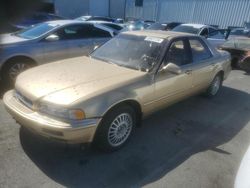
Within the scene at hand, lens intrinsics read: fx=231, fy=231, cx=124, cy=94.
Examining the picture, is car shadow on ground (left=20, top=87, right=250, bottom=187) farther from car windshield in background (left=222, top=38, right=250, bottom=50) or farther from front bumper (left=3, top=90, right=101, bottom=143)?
car windshield in background (left=222, top=38, right=250, bottom=50)

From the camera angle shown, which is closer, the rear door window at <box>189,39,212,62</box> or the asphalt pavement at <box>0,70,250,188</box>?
the asphalt pavement at <box>0,70,250,188</box>

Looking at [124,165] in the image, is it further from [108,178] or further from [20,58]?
[20,58]

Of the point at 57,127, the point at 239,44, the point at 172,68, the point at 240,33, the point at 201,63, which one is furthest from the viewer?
the point at 240,33

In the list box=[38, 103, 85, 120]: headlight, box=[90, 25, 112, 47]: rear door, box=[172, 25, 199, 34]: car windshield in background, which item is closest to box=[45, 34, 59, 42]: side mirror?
box=[90, 25, 112, 47]: rear door

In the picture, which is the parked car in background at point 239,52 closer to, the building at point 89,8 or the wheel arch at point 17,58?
the wheel arch at point 17,58

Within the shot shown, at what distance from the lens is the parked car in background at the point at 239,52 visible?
7889 millimetres

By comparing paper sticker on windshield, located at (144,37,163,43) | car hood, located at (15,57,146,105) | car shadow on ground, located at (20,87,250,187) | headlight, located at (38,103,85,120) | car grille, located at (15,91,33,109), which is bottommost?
car shadow on ground, located at (20,87,250,187)

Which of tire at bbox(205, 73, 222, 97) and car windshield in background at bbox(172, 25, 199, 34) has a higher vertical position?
car windshield in background at bbox(172, 25, 199, 34)

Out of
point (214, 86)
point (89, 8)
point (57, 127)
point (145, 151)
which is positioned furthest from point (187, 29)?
point (89, 8)

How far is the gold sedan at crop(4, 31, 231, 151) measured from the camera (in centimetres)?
259

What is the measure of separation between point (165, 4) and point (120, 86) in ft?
70.2

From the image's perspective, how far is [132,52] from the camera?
3.72m

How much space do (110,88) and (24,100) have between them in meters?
1.10

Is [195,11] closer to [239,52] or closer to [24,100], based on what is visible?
[239,52]
